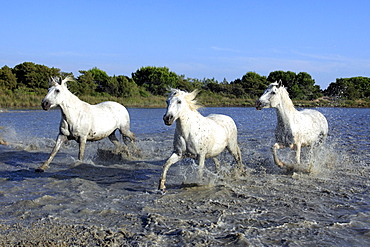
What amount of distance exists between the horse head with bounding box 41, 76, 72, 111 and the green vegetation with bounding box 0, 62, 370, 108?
26.6m

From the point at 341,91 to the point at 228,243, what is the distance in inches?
2561

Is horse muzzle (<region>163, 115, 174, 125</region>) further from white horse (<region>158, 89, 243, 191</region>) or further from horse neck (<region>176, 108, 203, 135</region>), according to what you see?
horse neck (<region>176, 108, 203, 135</region>)

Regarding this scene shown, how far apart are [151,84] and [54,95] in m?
63.4

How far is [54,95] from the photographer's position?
27.1 feet

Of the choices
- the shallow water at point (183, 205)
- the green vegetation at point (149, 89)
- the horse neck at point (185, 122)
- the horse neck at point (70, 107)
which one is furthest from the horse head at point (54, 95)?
the green vegetation at point (149, 89)

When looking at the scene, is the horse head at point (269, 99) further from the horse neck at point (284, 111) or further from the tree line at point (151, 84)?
the tree line at point (151, 84)

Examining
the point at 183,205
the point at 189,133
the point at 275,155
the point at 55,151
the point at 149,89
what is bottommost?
the point at 183,205

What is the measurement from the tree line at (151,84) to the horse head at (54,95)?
1142 inches

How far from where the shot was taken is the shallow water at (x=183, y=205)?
14.0ft

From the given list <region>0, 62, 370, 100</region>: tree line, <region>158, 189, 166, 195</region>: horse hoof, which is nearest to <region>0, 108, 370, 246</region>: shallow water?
<region>158, 189, 166, 195</region>: horse hoof

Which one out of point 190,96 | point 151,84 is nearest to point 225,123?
point 190,96

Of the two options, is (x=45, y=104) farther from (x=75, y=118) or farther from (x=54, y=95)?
(x=75, y=118)

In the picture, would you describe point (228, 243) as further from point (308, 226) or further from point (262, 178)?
point (262, 178)

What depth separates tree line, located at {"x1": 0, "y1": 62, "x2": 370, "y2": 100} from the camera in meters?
48.9
